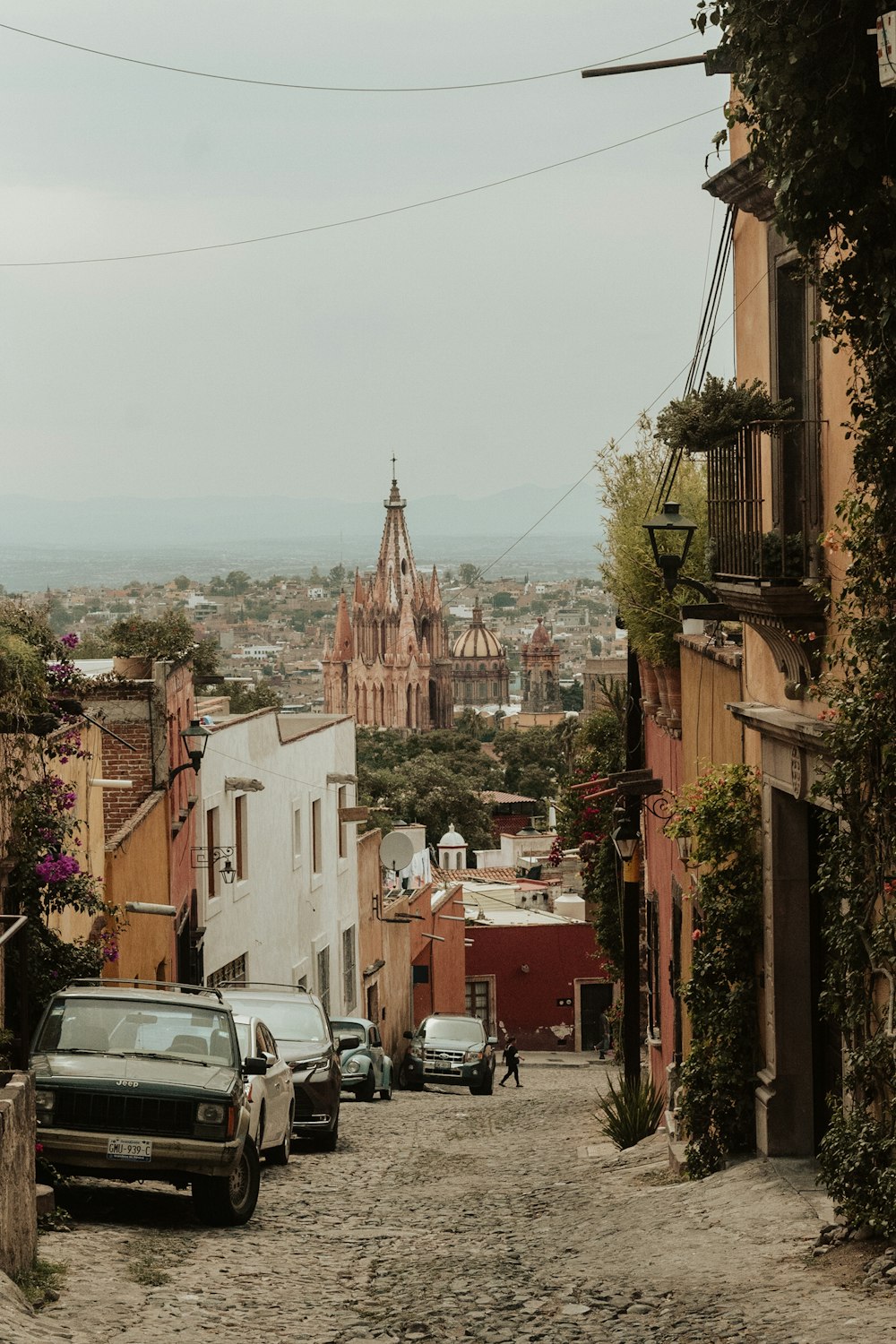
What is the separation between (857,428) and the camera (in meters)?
8.42

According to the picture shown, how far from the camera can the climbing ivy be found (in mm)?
7750

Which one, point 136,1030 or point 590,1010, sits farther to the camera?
point 590,1010

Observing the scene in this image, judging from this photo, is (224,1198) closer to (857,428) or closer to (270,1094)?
(270,1094)

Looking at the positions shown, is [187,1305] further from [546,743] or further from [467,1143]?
[546,743]

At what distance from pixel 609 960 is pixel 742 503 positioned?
1444cm

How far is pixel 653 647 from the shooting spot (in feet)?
52.9

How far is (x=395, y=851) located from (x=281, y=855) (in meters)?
7.77

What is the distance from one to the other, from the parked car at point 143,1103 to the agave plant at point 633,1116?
5.08 metres

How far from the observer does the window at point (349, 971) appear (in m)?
39.2

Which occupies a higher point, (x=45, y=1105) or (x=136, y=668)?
(x=136, y=668)

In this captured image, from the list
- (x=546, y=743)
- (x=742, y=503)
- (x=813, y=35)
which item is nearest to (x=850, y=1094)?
(x=742, y=503)

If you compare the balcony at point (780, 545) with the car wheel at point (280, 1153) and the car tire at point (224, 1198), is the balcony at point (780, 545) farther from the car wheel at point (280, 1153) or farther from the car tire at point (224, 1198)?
the car wheel at point (280, 1153)

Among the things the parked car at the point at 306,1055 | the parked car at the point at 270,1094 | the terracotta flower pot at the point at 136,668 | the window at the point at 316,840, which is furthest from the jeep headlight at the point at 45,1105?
the window at the point at 316,840

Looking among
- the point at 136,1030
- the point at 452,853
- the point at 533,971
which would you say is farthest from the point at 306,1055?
the point at 452,853
